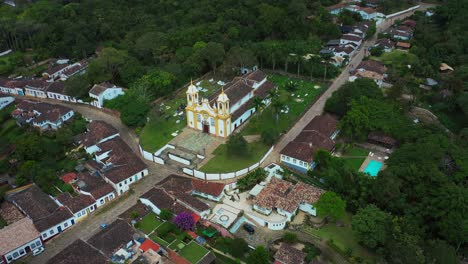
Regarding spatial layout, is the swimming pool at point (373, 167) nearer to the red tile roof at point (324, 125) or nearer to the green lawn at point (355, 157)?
the green lawn at point (355, 157)

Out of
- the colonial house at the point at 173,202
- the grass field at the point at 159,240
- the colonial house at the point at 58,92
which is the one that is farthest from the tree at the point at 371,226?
the colonial house at the point at 58,92

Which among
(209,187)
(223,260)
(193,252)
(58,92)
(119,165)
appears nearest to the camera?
(193,252)

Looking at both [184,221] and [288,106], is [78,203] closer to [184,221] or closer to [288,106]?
[184,221]

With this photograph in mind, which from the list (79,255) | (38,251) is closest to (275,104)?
(79,255)

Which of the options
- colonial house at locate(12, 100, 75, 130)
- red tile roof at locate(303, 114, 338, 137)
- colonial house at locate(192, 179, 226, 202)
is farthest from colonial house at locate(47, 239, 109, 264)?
red tile roof at locate(303, 114, 338, 137)

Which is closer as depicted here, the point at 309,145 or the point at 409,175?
the point at 409,175

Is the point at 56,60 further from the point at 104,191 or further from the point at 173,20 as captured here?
the point at 104,191

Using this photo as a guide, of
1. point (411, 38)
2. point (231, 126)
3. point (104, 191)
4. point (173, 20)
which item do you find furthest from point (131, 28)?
point (411, 38)
